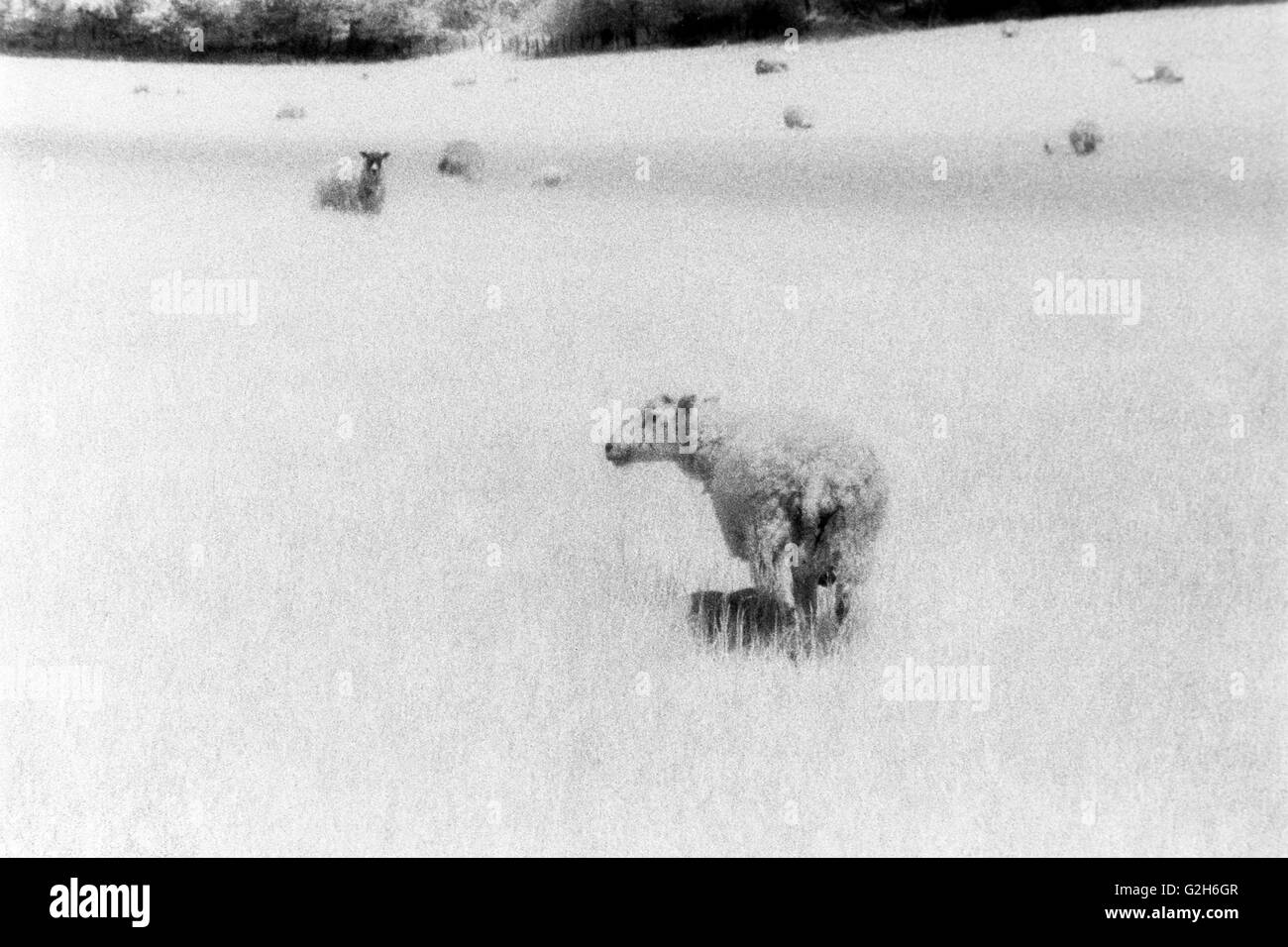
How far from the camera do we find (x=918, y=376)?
12.3 m

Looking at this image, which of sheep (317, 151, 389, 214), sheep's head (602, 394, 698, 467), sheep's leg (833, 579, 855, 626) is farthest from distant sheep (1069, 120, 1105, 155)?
sheep's leg (833, 579, 855, 626)

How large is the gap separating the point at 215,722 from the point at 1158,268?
13.8m

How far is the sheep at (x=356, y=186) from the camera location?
18.1 m

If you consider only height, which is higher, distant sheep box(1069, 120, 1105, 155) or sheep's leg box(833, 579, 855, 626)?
distant sheep box(1069, 120, 1105, 155)

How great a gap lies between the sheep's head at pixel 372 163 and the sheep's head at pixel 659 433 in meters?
12.2

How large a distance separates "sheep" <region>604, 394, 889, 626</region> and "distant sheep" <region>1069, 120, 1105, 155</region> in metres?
17.0

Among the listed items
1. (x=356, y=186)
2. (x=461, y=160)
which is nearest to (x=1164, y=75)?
(x=461, y=160)

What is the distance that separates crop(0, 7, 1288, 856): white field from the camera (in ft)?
19.4

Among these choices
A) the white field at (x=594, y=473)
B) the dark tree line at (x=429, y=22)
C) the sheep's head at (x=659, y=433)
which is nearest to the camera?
the white field at (x=594, y=473)

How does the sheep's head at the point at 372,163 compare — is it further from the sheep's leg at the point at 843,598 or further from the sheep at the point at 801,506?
the sheep's leg at the point at 843,598

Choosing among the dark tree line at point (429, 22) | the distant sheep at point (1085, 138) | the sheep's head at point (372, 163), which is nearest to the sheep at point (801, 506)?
the sheep's head at point (372, 163)

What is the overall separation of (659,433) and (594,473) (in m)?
2.69

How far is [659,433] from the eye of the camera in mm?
6781

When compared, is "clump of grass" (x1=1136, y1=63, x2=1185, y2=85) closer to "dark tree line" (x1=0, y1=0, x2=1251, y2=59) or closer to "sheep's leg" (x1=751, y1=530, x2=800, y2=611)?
"dark tree line" (x1=0, y1=0, x2=1251, y2=59)
